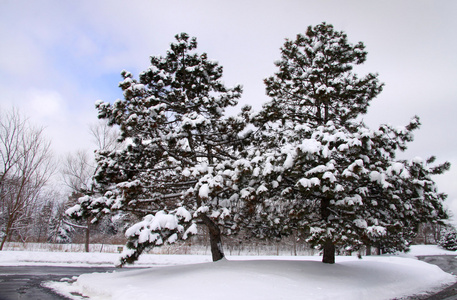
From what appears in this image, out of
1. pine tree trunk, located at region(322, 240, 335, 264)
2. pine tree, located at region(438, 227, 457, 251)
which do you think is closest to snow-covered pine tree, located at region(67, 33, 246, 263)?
pine tree trunk, located at region(322, 240, 335, 264)

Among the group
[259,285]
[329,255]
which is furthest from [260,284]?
[329,255]

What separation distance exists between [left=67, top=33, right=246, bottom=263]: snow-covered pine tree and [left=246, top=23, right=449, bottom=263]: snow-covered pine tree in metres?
1.31

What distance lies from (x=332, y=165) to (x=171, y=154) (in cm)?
586

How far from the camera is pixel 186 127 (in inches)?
351

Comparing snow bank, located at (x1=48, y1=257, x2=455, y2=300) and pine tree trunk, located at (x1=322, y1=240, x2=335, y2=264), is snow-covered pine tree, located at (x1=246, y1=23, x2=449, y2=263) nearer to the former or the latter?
pine tree trunk, located at (x1=322, y1=240, x2=335, y2=264)

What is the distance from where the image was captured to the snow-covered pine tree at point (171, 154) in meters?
7.79

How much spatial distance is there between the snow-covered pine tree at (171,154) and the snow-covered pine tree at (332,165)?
51.7 inches

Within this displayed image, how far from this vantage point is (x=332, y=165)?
267 inches

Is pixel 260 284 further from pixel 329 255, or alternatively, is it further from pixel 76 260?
pixel 76 260

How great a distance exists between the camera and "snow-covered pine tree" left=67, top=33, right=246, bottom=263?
779 cm

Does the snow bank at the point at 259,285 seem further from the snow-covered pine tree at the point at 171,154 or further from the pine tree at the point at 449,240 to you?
the pine tree at the point at 449,240

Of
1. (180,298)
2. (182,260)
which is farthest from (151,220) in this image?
(182,260)

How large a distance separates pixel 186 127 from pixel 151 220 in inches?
126

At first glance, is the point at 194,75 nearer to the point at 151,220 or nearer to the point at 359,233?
the point at 151,220
